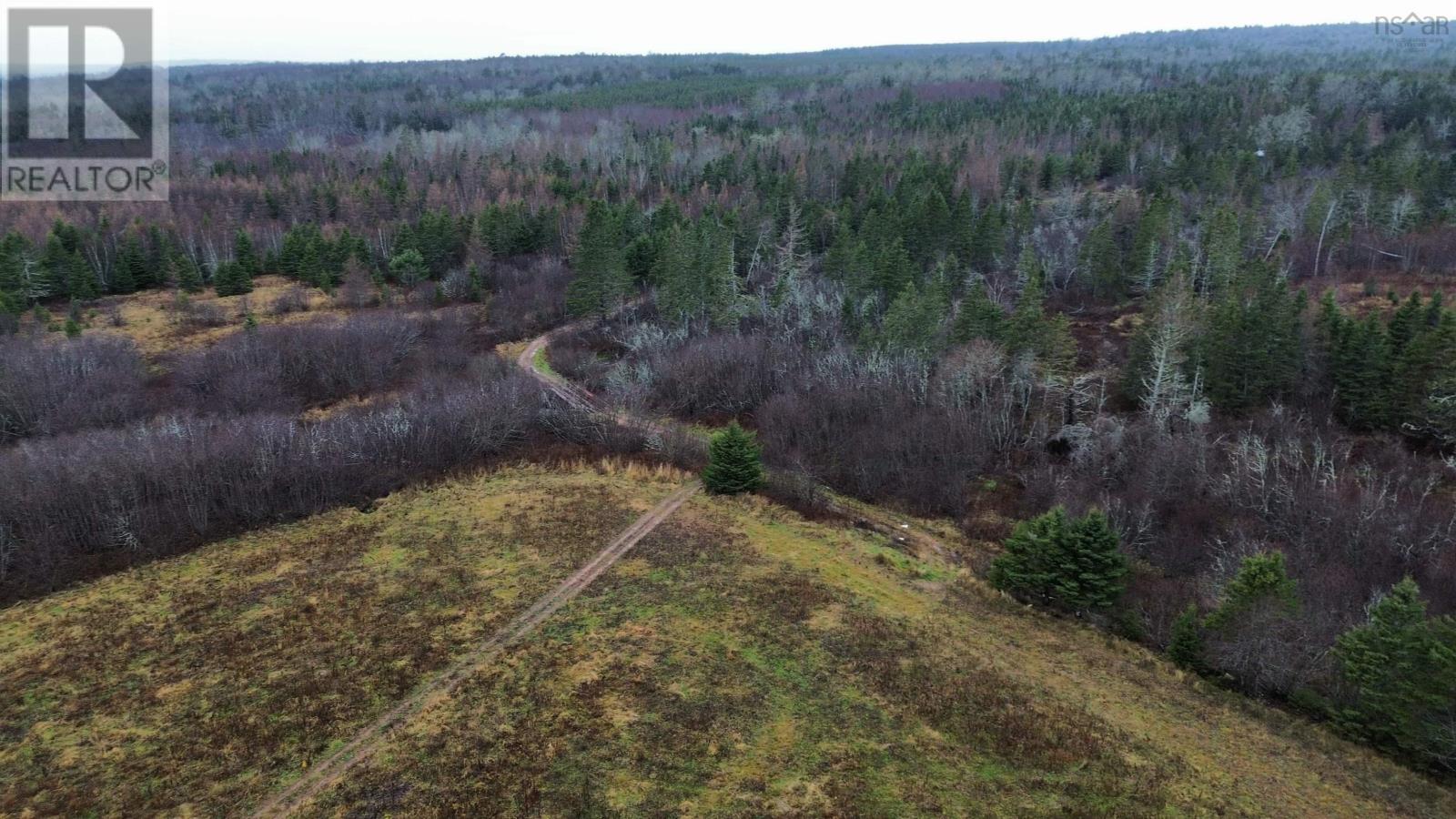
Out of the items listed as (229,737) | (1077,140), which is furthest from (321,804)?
(1077,140)

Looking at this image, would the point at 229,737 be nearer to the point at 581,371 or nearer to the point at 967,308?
the point at 581,371

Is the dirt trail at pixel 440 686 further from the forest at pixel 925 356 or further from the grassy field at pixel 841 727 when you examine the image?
the forest at pixel 925 356

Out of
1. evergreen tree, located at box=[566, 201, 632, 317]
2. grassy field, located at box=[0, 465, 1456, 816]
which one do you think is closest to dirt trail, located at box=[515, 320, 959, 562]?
grassy field, located at box=[0, 465, 1456, 816]

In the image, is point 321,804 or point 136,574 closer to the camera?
point 321,804

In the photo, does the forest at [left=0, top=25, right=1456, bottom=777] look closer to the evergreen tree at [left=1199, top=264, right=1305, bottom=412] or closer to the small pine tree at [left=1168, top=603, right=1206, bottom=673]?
the small pine tree at [left=1168, top=603, right=1206, bottom=673]

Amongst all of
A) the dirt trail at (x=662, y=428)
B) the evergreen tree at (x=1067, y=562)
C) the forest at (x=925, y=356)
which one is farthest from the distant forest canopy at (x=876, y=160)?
the evergreen tree at (x=1067, y=562)

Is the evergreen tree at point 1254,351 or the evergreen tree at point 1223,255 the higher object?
the evergreen tree at point 1223,255

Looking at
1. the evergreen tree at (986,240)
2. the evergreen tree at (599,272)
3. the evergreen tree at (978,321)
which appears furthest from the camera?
the evergreen tree at (986,240)
